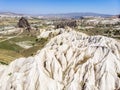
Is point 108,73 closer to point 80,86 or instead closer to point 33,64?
point 80,86

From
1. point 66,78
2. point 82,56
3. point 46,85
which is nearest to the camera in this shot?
point 46,85

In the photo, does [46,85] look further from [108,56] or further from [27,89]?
[108,56]

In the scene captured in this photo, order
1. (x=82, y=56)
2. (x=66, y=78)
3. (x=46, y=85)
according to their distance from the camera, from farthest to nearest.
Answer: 1. (x=82, y=56)
2. (x=66, y=78)
3. (x=46, y=85)

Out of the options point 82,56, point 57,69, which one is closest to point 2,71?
point 57,69

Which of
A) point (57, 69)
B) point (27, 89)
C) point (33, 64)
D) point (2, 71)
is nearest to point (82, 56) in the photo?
point (57, 69)

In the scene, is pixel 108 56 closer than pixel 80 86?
No

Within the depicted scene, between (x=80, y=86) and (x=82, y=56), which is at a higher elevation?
(x=82, y=56)
